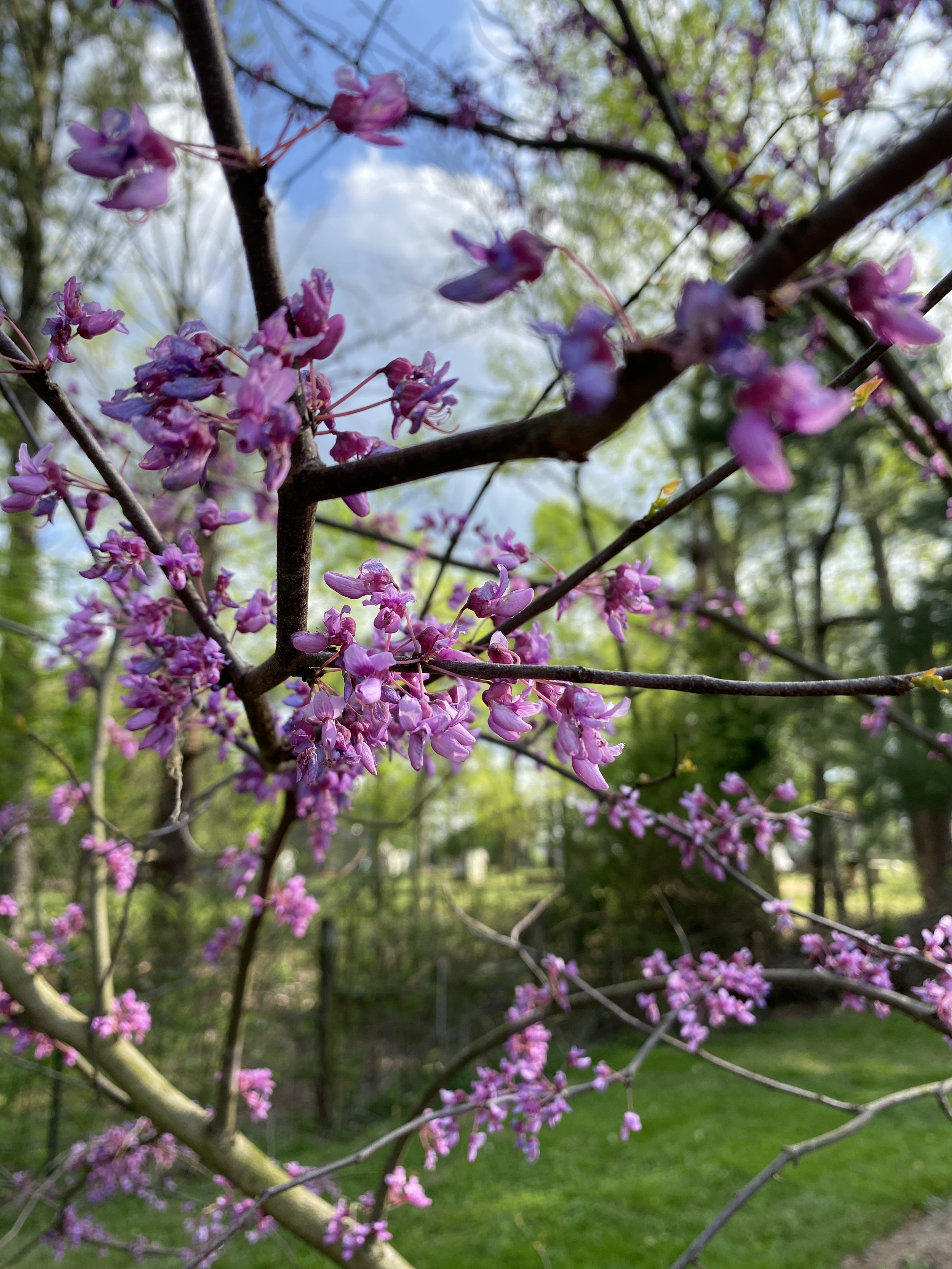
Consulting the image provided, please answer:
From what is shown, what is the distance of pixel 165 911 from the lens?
7289 mm

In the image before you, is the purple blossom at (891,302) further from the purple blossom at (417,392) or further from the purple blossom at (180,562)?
the purple blossom at (180,562)

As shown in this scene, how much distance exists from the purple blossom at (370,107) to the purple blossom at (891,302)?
17.2 inches

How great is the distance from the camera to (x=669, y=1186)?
4.94 m

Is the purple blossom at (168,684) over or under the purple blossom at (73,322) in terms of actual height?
under

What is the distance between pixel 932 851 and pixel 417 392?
12.4 metres

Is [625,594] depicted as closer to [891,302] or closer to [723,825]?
[891,302]

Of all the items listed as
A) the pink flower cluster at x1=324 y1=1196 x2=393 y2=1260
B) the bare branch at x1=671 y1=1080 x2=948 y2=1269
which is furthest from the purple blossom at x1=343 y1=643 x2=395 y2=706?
the pink flower cluster at x1=324 y1=1196 x2=393 y2=1260

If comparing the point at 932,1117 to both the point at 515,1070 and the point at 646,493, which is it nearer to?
the point at 515,1070

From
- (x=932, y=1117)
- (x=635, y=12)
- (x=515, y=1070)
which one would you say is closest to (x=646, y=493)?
(x=635, y=12)

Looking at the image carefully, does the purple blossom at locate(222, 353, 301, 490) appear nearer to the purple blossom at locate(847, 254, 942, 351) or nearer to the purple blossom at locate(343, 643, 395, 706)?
the purple blossom at locate(343, 643, 395, 706)

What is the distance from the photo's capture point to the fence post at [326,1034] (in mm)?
7039

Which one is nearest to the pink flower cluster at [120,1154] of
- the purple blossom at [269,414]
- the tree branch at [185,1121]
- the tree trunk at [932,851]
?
the tree branch at [185,1121]

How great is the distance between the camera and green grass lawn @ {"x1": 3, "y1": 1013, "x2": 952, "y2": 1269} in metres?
4.27

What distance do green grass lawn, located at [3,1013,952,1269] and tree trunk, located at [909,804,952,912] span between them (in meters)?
3.83
